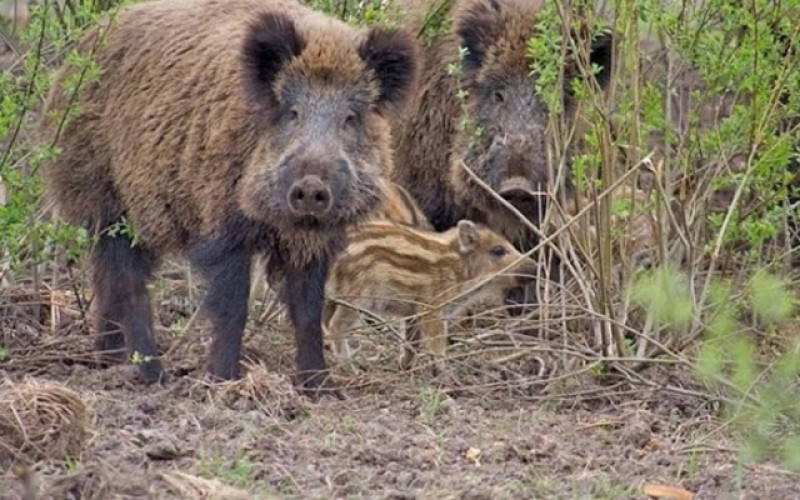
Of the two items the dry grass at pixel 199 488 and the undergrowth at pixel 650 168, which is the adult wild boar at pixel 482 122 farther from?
the dry grass at pixel 199 488

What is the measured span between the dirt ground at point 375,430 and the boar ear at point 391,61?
3.60 ft

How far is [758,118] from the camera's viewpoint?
23.1ft

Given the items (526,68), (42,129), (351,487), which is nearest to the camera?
(351,487)

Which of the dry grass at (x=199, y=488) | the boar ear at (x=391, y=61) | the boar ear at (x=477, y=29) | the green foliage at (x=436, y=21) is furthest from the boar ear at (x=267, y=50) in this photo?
the dry grass at (x=199, y=488)

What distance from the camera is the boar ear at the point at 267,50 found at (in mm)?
7039

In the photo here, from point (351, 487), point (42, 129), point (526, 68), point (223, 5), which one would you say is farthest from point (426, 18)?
point (351, 487)

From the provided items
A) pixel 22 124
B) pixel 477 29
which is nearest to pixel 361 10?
pixel 477 29

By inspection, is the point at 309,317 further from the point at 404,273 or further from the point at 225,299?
the point at 404,273

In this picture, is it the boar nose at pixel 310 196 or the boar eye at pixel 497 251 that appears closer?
the boar nose at pixel 310 196

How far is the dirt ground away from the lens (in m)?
5.45

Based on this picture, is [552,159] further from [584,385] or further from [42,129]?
[42,129]

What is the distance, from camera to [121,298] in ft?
25.5

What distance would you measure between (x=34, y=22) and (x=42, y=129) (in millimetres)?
890

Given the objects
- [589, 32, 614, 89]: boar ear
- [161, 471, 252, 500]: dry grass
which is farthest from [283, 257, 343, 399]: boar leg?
[161, 471, 252, 500]: dry grass
